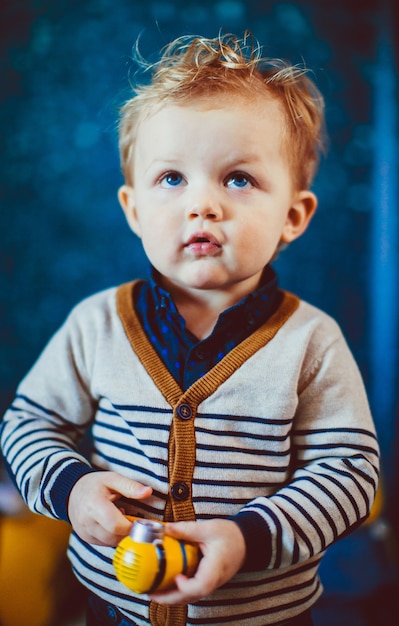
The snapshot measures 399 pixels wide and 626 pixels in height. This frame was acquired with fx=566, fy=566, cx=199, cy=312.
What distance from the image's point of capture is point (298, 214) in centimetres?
89

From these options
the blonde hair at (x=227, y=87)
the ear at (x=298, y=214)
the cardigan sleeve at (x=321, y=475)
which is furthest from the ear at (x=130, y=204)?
the cardigan sleeve at (x=321, y=475)

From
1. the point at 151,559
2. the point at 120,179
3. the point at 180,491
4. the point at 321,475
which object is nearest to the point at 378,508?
the point at 321,475

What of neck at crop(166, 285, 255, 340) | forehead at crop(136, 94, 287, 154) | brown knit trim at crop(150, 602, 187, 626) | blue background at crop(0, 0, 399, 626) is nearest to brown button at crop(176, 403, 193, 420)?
neck at crop(166, 285, 255, 340)

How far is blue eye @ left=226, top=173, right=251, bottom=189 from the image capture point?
0.76m

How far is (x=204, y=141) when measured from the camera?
73 centimetres

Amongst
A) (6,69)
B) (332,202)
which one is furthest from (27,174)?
(332,202)

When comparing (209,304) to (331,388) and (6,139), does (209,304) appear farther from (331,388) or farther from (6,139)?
(6,139)

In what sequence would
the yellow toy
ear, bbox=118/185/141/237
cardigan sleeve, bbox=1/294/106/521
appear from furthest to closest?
ear, bbox=118/185/141/237 < cardigan sleeve, bbox=1/294/106/521 < the yellow toy

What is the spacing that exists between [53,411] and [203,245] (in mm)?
348

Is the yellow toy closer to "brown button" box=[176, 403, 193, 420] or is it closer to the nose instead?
"brown button" box=[176, 403, 193, 420]

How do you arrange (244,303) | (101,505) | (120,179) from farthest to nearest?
(120,179)
(244,303)
(101,505)

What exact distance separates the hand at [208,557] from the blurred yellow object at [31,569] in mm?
397

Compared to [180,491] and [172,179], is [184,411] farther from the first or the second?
[172,179]

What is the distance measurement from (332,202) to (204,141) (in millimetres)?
587
